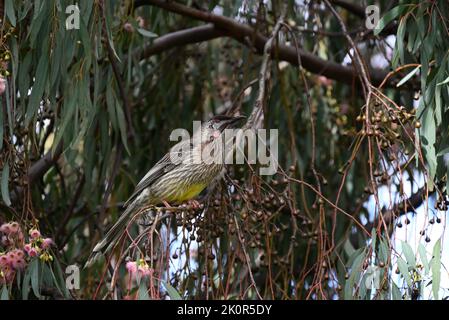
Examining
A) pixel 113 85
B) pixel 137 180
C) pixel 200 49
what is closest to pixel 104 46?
pixel 113 85

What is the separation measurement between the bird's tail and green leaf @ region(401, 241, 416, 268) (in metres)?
1.19

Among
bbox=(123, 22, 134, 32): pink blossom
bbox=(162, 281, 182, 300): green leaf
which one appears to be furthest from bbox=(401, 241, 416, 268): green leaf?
bbox=(123, 22, 134, 32): pink blossom

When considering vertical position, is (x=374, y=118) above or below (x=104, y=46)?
below

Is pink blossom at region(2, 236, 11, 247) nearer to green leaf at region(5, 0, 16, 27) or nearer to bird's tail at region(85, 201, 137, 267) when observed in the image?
bird's tail at region(85, 201, 137, 267)

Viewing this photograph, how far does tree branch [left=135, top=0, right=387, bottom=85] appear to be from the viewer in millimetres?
5594

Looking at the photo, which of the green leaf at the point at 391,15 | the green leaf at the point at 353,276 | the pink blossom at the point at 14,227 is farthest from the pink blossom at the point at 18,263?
the green leaf at the point at 391,15

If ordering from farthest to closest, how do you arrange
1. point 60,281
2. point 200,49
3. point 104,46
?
point 200,49
point 104,46
point 60,281

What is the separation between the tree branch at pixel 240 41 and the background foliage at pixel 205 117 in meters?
0.01

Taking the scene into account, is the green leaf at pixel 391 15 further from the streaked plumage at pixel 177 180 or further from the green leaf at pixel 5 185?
the green leaf at pixel 5 185

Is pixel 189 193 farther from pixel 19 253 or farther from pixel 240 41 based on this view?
pixel 19 253

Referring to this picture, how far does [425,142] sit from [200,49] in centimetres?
280

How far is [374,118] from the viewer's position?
3.76m

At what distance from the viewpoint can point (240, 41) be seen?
5.75 m
